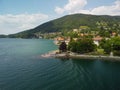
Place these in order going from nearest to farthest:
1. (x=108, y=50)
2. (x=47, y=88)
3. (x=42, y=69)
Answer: (x=47, y=88) → (x=42, y=69) → (x=108, y=50)

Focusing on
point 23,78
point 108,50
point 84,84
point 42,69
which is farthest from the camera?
point 108,50

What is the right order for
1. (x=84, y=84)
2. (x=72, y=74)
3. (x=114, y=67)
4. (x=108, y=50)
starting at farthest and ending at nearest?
1. (x=108, y=50)
2. (x=114, y=67)
3. (x=72, y=74)
4. (x=84, y=84)

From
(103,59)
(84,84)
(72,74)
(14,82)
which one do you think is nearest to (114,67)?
(103,59)

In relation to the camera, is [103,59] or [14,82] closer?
[14,82]

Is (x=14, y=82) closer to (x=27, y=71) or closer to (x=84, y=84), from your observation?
(x=27, y=71)

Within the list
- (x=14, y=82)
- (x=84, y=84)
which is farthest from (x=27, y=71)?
(x=84, y=84)

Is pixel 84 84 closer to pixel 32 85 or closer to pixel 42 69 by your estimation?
pixel 32 85

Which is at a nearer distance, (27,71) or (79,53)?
(27,71)

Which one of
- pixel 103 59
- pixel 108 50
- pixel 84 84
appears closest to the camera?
pixel 84 84

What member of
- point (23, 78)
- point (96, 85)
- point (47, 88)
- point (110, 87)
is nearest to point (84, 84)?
point (96, 85)
